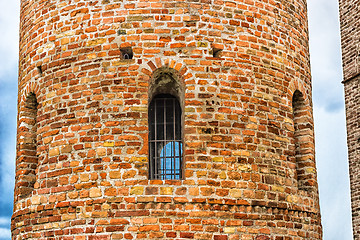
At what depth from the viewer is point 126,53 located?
8.00 m

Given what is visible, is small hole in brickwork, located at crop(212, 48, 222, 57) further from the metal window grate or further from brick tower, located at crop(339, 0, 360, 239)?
brick tower, located at crop(339, 0, 360, 239)

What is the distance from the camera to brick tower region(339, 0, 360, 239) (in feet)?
50.0

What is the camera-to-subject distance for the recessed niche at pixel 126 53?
7.91 metres

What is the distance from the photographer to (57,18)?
8.47m

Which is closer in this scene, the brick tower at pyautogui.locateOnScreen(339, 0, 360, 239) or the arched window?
the arched window

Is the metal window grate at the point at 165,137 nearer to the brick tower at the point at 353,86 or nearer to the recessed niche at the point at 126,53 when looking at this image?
the recessed niche at the point at 126,53

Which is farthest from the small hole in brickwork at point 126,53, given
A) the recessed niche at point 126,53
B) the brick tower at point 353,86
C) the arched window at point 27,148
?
the brick tower at point 353,86

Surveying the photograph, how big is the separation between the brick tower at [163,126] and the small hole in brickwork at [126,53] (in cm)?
2

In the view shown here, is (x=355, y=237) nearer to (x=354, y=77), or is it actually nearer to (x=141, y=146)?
(x=354, y=77)

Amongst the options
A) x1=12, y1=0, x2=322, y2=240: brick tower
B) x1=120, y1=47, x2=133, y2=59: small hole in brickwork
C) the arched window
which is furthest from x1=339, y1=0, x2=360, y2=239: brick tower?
the arched window

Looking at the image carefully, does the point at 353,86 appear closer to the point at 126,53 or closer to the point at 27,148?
the point at 126,53

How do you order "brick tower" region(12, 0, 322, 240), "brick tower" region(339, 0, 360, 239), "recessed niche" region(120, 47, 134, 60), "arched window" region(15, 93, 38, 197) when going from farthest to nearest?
"brick tower" region(339, 0, 360, 239)
"arched window" region(15, 93, 38, 197)
"recessed niche" region(120, 47, 134, 60)
"brick tower" region(12, 0, 322, 240)

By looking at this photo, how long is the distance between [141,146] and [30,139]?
A: 2.39 meters

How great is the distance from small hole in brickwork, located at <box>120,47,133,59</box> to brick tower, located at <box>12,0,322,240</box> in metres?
0.02
